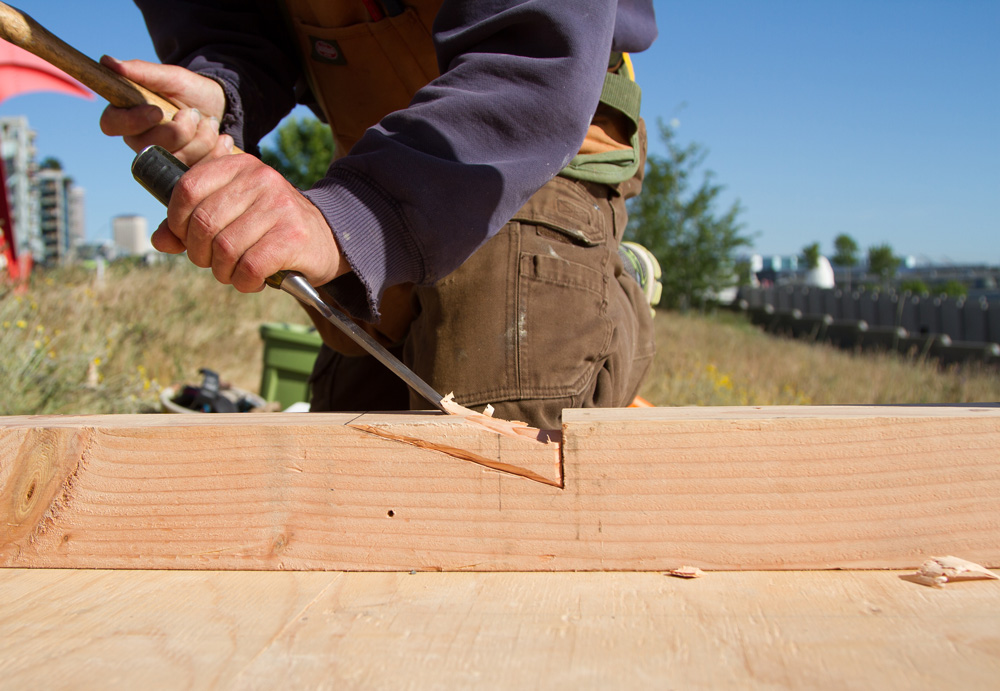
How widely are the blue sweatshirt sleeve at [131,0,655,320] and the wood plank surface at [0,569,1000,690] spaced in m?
0.55

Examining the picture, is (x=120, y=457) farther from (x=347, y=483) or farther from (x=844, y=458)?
(x=844, y=458)

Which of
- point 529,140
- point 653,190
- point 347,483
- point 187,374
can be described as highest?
point 653,190

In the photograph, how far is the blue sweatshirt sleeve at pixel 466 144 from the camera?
1255 mm

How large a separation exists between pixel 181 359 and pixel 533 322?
4552 mm

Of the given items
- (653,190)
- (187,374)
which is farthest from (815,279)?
(187,374)

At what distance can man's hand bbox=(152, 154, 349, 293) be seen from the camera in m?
1.08

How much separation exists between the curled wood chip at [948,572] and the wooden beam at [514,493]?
0.03 meters

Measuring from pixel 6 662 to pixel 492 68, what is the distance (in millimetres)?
1193

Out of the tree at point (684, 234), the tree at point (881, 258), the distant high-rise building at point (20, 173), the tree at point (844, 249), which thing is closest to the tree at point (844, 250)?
the tree at point (844, 249)

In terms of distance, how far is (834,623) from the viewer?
863mm

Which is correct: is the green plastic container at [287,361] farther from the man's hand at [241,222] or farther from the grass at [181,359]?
the man's hand at [241,222]

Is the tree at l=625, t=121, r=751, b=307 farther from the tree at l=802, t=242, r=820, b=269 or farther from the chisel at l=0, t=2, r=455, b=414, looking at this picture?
the tree at l=802, t=242, r=820, b=269

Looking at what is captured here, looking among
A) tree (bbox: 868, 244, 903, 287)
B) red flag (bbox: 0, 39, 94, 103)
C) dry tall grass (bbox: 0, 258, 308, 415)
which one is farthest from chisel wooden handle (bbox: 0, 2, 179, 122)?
tree (bbox: 868, 244, 903, 287)

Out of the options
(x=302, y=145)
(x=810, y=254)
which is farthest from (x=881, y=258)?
(x=302, y=145)
